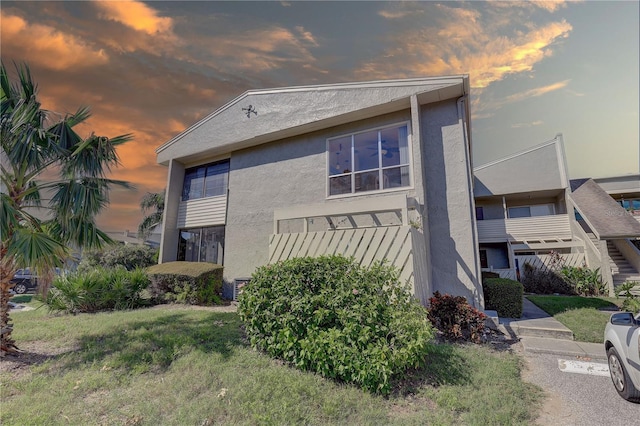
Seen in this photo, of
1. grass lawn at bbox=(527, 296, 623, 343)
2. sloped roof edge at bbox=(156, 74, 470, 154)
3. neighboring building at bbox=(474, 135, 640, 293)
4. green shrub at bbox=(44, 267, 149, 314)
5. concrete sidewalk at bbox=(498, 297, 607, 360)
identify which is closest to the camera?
concrete sidewalk at bbox=(498, 297, 607, 360)

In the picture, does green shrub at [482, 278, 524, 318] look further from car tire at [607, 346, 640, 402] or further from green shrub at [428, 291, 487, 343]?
car tire at [607, 346, 640, 402]

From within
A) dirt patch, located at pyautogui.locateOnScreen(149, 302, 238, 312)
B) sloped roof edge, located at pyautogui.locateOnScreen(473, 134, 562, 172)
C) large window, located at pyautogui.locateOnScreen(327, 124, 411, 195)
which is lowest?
dirt patch, located at pyautogui.locateOnScreen(149, 302, 238, 312)

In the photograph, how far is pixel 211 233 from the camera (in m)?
12.7

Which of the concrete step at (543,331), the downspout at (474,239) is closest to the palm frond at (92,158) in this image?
the downspout at (474,239)

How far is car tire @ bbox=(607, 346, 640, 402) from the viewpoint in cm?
366

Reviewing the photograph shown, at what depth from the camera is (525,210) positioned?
20.0 metres

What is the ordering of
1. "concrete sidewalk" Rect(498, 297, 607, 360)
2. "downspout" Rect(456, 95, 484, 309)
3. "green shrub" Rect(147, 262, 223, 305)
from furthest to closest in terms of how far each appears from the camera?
"green shrub" Rect(147, 262, 223, 305)
"downspout" Rect(456, 95, 484, 309)
"concrete sidewalk" Rect(498, 297, 607, 360)

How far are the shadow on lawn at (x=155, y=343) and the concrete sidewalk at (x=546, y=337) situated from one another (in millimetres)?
6019

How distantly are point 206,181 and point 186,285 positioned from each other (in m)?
5.23

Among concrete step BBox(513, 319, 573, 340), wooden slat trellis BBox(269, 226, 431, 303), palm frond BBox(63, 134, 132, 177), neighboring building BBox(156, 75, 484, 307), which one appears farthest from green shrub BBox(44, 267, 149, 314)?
concrete step BBox(513, 319, 573, 340)

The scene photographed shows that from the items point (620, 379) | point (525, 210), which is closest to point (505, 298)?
point (620, 379)

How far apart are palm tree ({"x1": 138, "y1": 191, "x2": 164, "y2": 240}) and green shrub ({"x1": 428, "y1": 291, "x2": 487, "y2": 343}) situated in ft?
65.4

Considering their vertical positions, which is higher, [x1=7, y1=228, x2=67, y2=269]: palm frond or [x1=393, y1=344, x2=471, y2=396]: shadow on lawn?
[x1=7, y1=228, x2=67, y2=269]: palm frond

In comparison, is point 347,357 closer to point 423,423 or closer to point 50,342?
point 423,423
